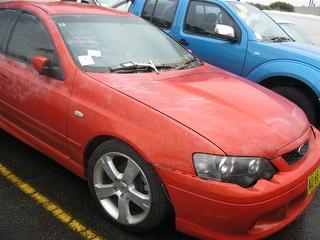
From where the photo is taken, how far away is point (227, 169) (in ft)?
8.28

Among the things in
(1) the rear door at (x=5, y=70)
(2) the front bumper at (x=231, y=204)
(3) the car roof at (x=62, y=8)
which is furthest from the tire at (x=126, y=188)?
(3) the car roof at (x=62, y=8)

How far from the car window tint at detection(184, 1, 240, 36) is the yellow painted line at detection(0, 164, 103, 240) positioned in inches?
127

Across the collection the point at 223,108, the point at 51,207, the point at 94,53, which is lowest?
the point at 51,207

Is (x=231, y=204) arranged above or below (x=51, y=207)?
above

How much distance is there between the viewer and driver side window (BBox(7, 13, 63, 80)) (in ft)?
11.3

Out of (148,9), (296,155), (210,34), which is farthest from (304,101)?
(148,9)

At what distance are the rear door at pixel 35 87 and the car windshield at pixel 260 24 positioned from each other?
2.94 m

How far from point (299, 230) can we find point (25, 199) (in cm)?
211

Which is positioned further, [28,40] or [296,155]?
[28,40]

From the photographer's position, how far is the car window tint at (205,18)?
573 centimetres

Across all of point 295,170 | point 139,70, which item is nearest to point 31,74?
point 139,70

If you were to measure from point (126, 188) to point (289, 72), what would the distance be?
2934mm

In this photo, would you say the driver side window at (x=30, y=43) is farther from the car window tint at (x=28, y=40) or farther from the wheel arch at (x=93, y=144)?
the wheel arch at (x=93, y=144)

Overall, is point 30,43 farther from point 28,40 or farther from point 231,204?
point 231,204
